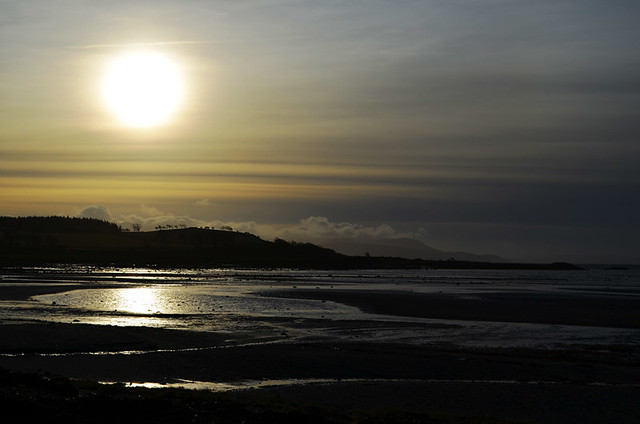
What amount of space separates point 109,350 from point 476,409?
15055mm

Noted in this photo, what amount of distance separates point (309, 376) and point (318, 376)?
297 millimetres

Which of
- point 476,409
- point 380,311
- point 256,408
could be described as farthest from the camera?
point 380,311

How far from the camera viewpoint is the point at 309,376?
23359 millimetres

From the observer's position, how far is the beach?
17422mm

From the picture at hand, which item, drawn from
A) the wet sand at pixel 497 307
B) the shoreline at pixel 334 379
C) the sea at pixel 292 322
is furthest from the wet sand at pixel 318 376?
the wet sand at pixel 497 307

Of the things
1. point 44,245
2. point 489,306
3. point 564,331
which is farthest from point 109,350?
point 44,245

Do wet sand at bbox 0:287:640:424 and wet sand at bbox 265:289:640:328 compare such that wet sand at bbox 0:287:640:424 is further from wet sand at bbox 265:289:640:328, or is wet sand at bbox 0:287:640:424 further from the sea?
wet sand at bbox 265:289:640:328

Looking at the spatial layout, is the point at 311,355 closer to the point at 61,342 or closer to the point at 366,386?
the point at 366,386

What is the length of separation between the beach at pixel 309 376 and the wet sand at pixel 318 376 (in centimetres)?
5

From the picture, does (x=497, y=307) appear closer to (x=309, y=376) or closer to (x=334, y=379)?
(x=309, y=376)

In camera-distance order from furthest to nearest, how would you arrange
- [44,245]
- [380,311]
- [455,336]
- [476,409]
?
[44,245]
[380,311]
[455,336]
[476,409]

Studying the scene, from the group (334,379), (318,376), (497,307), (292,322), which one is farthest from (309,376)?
(497,307)

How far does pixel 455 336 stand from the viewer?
3406cm

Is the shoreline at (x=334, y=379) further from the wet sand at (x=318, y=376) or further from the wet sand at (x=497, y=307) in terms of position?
the wet sand at (x=497, y=307)
